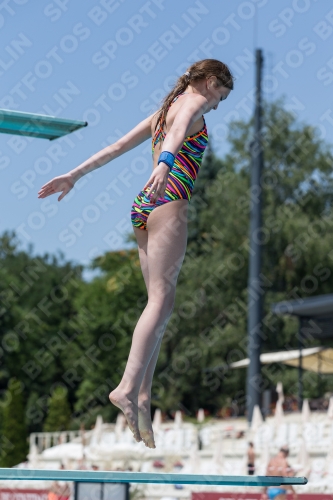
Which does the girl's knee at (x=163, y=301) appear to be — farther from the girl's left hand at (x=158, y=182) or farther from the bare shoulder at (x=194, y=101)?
the bare shoulder at (x=194, y=101)

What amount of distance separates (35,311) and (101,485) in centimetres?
4602

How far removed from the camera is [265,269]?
38281mm

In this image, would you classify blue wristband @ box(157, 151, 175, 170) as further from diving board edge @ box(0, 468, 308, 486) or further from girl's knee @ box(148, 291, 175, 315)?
diving board edge @ box(0, 468, 308, 486)

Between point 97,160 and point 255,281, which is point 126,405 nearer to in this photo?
point 97,160

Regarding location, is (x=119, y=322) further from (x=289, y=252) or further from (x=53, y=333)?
(x=289, y=252)

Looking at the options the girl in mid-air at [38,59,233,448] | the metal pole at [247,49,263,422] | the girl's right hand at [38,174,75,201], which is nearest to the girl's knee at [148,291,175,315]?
the girl in mid-air at [38,59,233,448]

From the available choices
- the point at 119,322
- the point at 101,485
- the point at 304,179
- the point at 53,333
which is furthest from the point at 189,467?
the point at 53,333

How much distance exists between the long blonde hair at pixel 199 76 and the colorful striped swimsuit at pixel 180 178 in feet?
0.17

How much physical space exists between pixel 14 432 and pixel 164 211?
33.1 meters

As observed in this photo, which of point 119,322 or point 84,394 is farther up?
point 119,322

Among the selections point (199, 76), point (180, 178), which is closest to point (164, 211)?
point (180, 178)

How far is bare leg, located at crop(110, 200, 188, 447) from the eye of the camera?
11.7 feet

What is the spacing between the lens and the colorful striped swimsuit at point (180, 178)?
12.0 feet

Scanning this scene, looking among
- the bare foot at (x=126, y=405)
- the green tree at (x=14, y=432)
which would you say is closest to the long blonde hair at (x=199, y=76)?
the bare foot at (x=126, y=405)
